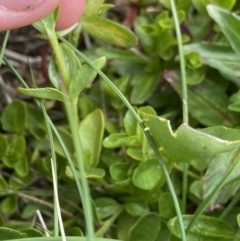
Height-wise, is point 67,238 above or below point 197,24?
below

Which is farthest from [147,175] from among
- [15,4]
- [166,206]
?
[15,4]

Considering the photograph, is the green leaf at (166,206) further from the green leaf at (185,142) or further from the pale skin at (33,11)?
the pale skin at (33,11)

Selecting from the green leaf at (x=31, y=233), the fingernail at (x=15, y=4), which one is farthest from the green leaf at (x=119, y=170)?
the fingernail at (x=15, y=4)

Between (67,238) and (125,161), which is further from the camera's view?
(125,161)

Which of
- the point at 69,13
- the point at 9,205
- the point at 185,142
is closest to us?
the point at 185,142

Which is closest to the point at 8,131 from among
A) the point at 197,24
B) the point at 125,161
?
the point at 125,161

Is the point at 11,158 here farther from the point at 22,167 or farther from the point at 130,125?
the point at 130,125

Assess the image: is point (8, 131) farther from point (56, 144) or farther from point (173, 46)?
point (173, 46)
